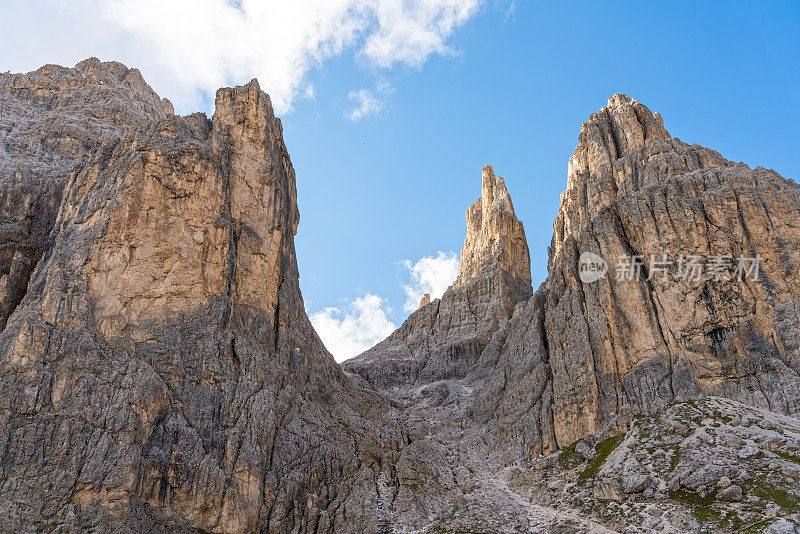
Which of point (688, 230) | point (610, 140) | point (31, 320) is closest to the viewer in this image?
point (31, 320)

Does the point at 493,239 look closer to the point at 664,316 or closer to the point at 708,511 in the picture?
the point at 664,316

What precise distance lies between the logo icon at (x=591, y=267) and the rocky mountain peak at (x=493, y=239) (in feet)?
164

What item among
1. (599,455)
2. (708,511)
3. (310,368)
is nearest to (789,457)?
(708,511)

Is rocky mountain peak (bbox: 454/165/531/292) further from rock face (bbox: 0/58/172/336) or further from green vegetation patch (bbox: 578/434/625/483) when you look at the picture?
rock face (bbox: 0/58/172/336)

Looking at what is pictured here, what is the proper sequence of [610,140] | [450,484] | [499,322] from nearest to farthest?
[450,484] < [610,140] < [499,322]

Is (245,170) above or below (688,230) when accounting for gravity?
above

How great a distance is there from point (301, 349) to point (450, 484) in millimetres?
29112

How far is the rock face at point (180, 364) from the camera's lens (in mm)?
63844

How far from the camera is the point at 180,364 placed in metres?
76.2

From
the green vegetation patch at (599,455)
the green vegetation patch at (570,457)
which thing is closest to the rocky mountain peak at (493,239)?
the green vegetation patch at (570,457)

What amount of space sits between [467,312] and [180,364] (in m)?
76.3

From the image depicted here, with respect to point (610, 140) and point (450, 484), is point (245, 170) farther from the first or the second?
point (610, 140)

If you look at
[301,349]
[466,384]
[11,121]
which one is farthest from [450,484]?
[11,121]

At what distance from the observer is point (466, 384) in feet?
382
